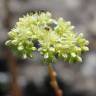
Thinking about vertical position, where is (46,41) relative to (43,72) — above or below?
below

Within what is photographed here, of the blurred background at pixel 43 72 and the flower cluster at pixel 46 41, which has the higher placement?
the blurred background at pixel 43 72

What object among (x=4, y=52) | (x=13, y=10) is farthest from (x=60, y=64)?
(x=13, y=10)


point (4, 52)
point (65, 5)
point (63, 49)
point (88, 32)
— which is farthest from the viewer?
point (65, 5)

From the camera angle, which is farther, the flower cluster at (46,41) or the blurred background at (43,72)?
the blurred background at (43,72)

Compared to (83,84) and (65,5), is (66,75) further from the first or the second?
(65,5)

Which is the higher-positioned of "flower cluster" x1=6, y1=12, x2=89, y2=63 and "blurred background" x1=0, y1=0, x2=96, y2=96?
"blurred background" x1=0, y1=0, x2=96, y2=96

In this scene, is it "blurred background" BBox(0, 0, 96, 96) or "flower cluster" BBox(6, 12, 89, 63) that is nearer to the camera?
"flower cluster" BBox(6, 12, 89, 63)

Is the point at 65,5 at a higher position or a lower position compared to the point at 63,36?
higher

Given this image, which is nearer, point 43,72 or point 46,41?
point 46,41
